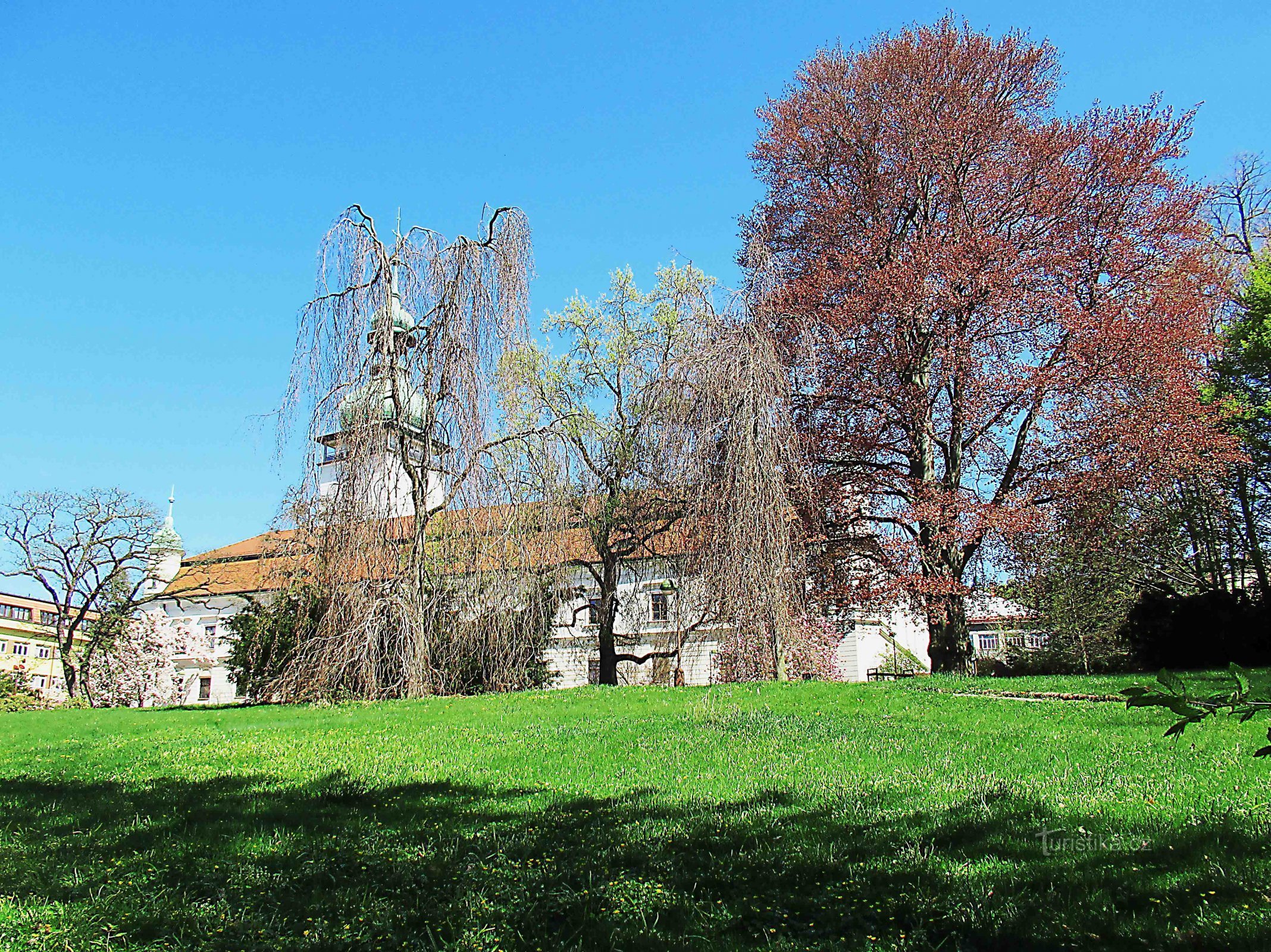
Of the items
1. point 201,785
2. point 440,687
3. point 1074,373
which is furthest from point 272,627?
point 1074,373

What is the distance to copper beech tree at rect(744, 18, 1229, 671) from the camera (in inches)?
590

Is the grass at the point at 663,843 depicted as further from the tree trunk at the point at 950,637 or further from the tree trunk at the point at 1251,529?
the tree trunk at the point at 1251,529

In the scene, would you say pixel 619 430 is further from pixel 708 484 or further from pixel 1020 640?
pixel 1020 640

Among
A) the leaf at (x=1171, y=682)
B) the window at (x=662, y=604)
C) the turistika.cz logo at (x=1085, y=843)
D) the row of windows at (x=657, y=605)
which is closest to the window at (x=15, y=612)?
the window at (x=662, y=604)

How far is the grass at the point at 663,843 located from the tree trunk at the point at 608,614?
37.5 ft

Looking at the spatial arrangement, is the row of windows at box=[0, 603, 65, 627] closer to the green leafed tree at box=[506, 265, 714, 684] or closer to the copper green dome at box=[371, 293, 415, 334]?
the green leafed tree at box=[506, 265, 714, 684]

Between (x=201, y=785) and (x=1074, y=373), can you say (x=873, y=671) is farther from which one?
(x=201, y=785)

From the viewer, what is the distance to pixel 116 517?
2784 centimetres

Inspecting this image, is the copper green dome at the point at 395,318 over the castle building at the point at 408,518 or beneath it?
over

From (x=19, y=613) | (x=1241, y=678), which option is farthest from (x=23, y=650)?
(x=1241, y=678)

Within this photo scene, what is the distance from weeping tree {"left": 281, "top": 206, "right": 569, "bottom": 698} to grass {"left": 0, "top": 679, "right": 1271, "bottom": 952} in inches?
226

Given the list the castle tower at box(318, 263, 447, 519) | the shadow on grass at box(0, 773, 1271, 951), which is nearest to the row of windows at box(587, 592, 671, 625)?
the castle tower at box(318, 263, 447, 519)

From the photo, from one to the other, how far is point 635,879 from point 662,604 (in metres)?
17.7

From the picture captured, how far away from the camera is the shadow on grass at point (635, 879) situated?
322cm
